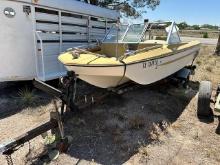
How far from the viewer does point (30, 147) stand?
16.0 feet

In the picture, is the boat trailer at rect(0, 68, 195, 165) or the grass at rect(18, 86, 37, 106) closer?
the boat trailer at rect(0, 68, 195, 165)

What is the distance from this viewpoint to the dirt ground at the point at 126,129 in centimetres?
462

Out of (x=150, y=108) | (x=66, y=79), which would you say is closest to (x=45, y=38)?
(x=66, y=79)

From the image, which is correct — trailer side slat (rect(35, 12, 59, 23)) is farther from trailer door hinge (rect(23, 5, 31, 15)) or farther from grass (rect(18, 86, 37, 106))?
grass (rect(18, 86, 37, 106))

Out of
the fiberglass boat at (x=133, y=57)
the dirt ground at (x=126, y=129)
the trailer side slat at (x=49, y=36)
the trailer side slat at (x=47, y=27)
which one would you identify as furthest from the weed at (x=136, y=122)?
the trailer side slat at (x=47, y=27)

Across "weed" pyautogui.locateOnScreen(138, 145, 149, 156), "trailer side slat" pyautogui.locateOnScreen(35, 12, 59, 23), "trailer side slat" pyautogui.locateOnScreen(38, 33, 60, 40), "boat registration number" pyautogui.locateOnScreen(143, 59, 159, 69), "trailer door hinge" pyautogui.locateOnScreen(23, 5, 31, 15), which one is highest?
"trailer door hinge" pyautogui.locateOnScreen(23, 5, 31, 15)

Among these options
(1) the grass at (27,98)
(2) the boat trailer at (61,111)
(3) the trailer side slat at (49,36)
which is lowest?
(1) the grass at (27,98)

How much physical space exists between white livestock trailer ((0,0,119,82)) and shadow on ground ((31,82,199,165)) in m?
1.84

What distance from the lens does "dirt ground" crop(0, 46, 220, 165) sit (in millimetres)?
4617

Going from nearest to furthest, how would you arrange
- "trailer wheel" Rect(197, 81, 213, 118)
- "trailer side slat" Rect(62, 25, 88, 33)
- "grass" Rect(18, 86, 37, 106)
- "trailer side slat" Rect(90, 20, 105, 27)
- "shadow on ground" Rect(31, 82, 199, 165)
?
"shadow on ground" Rect(31, 82, 199, 165)
"trailer wheel" Rect(197, 81, 213, 118)
"grass" Rect(18, 86, 37, 106)
"trailer side slat" Rect(62, 25, 88, 33)
"trailer side slat" Rect(90, 20, 105, 27)

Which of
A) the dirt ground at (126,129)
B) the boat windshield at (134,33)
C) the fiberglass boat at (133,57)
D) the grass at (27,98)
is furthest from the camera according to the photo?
the boat windshield at (134,33)

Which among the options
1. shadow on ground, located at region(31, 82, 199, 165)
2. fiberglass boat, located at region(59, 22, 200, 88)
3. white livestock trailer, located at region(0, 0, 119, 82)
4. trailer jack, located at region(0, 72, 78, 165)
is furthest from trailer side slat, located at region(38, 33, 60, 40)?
shadow on ground, located at region(31, 82, 199, 165)

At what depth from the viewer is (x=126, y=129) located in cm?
555

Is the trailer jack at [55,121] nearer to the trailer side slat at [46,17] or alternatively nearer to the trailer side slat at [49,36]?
the trailer side slat at [49,36]
